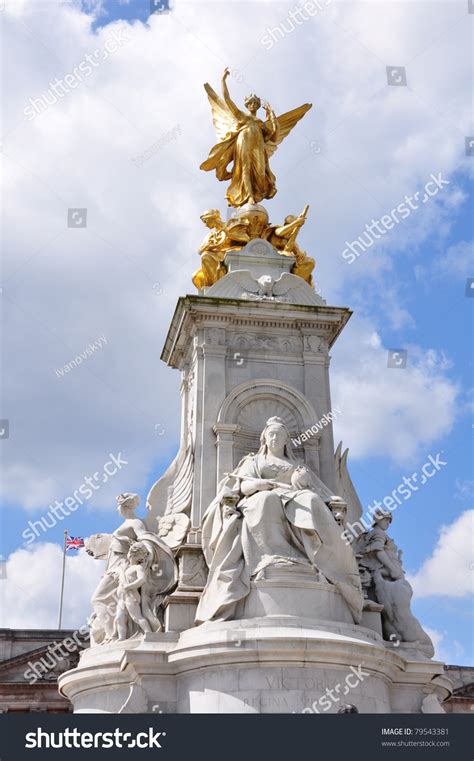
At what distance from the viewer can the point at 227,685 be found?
15516 mm

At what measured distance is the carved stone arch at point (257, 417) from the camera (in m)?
19.9

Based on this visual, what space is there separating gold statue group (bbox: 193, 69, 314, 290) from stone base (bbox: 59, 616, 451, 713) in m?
9.41

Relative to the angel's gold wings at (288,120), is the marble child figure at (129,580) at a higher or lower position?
lower

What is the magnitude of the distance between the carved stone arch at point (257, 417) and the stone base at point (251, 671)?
4.58m

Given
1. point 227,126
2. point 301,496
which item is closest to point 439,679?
point 301,496

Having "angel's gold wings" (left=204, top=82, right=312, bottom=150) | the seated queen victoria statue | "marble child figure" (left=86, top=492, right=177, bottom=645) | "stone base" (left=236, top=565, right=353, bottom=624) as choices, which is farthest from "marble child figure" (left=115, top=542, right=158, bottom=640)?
"angel's gold wings" (left=204, top=82, right=312, bottom=150)

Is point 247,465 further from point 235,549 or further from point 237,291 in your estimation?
point 237,291

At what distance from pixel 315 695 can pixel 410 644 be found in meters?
3.65

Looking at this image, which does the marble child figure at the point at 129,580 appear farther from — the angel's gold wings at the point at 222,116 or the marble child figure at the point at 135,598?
the angel's gold wings at the point at 222,116

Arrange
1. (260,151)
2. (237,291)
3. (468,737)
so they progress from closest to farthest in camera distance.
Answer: (468,737) → (237,291) → (260,151)

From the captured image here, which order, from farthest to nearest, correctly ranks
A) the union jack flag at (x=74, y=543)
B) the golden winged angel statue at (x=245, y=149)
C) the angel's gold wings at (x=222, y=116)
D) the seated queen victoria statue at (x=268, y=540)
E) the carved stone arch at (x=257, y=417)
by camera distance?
the union jack flag at (x=74, y=543) < the angel's gold wings at (x=222, y=116) < the golden winged angel statue at (x=245, y=149) < the carved stone arch at (x=257, y=417) < the seated queen victoria statue at (x=268, y=540)

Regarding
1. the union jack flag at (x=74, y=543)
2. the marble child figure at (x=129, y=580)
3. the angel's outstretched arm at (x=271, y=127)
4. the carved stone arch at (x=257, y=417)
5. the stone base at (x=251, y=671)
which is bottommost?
the stone base at (x=251, y=671)

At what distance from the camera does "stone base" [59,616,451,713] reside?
15414 mm

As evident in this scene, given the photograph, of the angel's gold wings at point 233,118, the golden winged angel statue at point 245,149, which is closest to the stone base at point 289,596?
the golden winged angel statue at point 245,149
